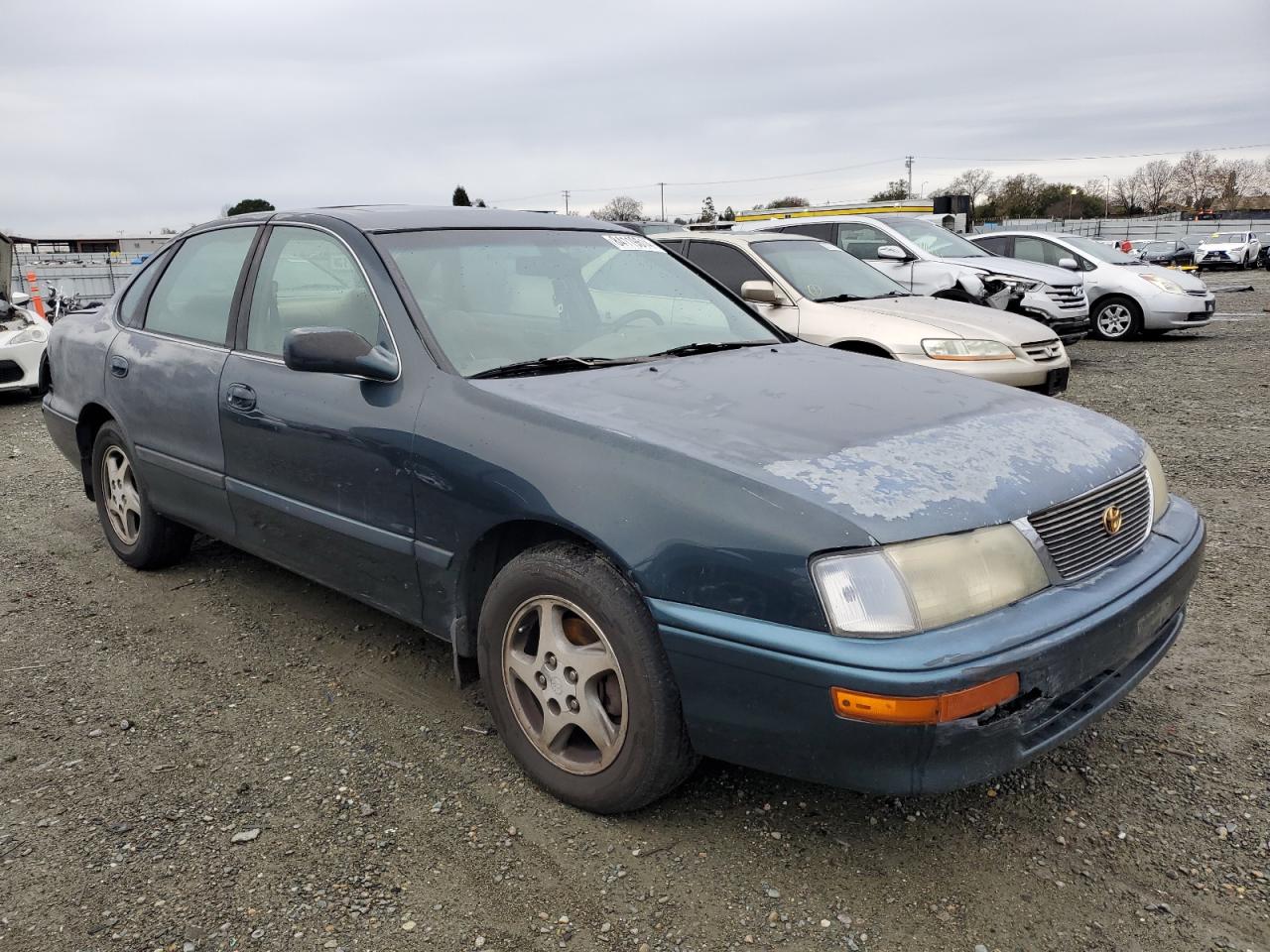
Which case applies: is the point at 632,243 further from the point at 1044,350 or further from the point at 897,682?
the point at 1044,350

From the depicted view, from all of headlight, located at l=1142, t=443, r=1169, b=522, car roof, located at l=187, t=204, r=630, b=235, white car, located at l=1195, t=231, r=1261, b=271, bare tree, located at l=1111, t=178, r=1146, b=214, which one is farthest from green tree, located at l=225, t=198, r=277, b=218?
bare tree, located at l=1111, t=178, r=1146, b=214

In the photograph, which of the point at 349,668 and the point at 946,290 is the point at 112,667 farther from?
the point at 946,290

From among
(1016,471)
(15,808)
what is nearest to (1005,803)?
(1016,471)

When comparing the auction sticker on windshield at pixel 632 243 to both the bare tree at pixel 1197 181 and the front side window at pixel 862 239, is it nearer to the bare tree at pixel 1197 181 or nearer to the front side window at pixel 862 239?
the front side window at pixel 862 239

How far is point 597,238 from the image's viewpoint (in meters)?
3.82

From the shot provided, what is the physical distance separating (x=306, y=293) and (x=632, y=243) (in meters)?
1.30

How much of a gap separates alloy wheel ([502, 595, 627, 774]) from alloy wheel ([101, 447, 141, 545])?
2.54 m

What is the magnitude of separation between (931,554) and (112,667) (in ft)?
9.92

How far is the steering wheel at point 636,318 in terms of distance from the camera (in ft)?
11.1

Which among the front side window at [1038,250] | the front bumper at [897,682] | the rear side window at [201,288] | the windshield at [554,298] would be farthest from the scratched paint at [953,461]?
the front side window at [1038,250]

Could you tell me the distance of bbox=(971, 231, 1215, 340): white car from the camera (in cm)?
1227

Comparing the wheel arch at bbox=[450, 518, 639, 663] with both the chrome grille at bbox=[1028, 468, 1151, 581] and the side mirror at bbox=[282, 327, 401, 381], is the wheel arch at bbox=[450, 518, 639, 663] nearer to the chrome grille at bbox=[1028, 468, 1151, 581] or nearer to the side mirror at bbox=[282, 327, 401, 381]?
the side mirror at bbox=[282, 327, 401, 381]

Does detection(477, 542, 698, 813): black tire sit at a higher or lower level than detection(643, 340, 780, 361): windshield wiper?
lower

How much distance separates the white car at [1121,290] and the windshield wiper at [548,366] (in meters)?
10.5
